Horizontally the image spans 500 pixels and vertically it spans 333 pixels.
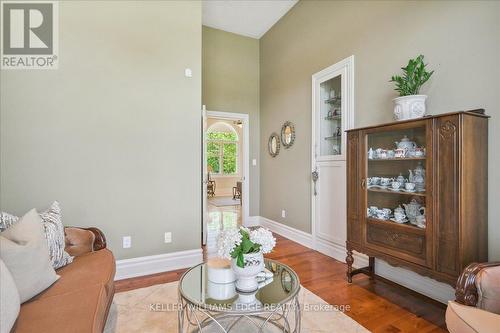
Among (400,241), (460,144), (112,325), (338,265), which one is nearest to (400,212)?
(400,241)

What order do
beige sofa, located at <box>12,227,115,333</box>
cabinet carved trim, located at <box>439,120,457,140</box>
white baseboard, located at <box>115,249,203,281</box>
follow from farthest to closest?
white baseboard, located at <box>115,249,203,281</box>, cabinet carved trim, located at <box>439,120,457,140</box>, beige sofa, located at <box>12,227,115,333</box>

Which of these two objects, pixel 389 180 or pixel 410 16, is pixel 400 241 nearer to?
pixel 389 180

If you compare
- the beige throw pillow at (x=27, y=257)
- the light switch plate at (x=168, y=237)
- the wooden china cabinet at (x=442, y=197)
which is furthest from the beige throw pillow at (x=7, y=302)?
the wooden china cabinet at (x=442, y=197)

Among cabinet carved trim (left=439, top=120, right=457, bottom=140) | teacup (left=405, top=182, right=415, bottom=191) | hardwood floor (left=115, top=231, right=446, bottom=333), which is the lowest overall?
hardwood floor (left=115, top=231, right=446, bottom=333)

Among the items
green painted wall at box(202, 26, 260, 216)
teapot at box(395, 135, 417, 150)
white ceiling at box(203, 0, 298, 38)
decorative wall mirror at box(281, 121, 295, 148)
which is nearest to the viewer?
teapot at box(395, 135, 417, 150)

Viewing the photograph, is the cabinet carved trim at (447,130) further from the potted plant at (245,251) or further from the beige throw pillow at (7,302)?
the beige throw pillow at (7,302)

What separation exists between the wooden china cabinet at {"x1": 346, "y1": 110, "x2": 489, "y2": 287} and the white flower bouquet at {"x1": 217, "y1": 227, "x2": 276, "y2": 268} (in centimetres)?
131

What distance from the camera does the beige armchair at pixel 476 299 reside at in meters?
1.25

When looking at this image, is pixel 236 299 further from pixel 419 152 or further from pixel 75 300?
pixel 419 152

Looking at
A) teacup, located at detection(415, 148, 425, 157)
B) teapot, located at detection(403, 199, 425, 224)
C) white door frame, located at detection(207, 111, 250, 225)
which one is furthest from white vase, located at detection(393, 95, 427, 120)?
white door frame, located at detection(207, 111, 250, 225)

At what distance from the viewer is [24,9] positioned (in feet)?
8.36

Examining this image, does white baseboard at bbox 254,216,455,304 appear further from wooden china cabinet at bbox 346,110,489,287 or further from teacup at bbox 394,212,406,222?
teacup at bbox 394,212,406,222

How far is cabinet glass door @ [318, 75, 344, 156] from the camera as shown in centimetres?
330

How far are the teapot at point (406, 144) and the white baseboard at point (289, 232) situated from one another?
1942 mm
